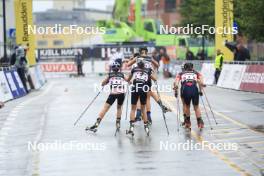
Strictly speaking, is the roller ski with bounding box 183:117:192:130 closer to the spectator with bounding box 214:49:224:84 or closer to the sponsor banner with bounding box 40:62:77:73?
the spectator with bounding box 214:49:224:84

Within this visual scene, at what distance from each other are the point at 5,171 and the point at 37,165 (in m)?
0.69

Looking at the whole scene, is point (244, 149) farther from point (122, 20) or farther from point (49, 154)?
point (122, 20)

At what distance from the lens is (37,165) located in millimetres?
15047

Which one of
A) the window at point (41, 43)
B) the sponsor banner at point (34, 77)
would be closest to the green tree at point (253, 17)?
the sponsor banner at point (34, 77)

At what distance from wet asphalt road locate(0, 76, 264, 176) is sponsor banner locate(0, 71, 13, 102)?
4150mm

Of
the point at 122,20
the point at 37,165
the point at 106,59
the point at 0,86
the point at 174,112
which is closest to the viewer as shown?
the point at 37,165

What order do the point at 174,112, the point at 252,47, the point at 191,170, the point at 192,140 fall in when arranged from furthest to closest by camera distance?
the point at 252,47 → the point at 174,112 → the point at 192,140 → the point at 191,170

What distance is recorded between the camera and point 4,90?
3272 cm

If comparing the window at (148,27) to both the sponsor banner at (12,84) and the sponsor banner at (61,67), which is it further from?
the sponsor banner at (12,84)

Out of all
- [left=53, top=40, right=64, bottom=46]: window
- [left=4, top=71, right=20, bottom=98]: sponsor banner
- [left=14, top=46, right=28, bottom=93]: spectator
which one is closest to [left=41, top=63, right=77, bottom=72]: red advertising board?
[left=14, top=46, right=28, bottom=93]: spectator

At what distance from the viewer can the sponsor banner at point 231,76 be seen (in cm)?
3728

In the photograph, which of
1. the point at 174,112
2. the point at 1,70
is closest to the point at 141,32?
the point at 1,70

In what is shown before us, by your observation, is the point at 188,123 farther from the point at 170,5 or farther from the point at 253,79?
the point at 170,5

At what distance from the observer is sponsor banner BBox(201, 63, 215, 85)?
44.6m
